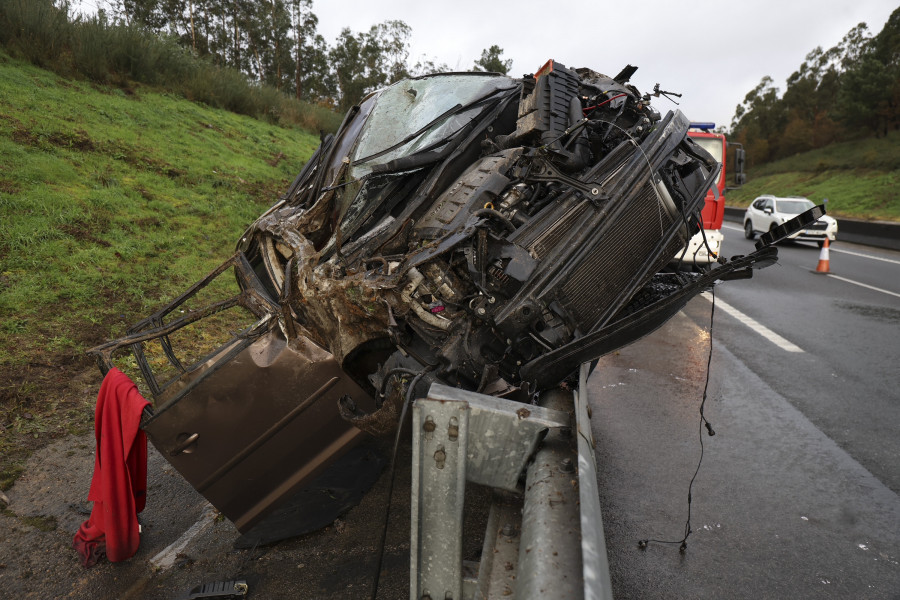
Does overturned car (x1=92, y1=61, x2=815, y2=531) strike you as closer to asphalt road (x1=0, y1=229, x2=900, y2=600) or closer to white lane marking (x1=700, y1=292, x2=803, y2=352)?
asphalt road (x1=0, y1=229, x2=900, y2=600)

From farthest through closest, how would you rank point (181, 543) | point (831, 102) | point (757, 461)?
1. point (831, 102)
2. point (757, 461)
3. point (181, 543)

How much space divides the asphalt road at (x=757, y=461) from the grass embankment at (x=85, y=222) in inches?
152

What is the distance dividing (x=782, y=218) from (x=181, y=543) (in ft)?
55.4

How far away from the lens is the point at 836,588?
7.48 ft

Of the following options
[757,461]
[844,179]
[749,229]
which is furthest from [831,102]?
[757,461]

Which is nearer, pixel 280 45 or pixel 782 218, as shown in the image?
pixel 782 218

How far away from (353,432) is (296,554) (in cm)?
69

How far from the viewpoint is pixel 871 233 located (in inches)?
599

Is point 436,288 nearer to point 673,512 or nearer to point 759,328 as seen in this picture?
point 673,512

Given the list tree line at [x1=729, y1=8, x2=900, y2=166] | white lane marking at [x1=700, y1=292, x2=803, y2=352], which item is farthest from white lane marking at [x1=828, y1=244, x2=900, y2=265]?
tree line at [x1=729, y1=8, x2=900, y2=166]

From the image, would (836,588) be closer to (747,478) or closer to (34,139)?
(747,478)

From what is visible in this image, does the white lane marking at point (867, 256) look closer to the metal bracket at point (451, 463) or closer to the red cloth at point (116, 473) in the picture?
the metal bracket at point (451, 463)

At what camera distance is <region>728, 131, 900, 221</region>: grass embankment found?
22.8 metres

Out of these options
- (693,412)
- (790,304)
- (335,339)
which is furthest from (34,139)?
(790,304)
